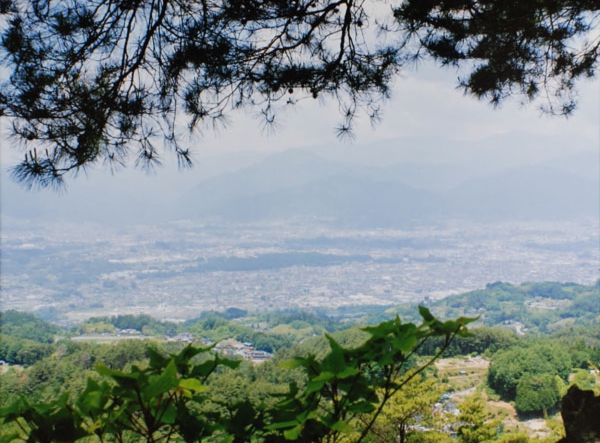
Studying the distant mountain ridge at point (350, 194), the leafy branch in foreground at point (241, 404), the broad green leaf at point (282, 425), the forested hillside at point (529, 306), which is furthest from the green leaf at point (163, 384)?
the distant mountain ridge at point (350, 194)

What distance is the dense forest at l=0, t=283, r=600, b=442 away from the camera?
537 mm

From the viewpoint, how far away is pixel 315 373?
57cm

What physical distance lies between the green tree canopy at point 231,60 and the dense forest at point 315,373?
79 cm

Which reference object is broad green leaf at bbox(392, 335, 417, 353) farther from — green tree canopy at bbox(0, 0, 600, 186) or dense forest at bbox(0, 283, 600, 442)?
green tree canopy at bbox(0, 0, 600, 186)

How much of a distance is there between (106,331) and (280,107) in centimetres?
4500

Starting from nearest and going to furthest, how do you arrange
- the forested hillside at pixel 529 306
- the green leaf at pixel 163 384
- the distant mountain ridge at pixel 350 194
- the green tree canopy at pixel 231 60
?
the green leaf at pixel 163 384
the green tree canopy at pixel 231 60
the forested hillside at pixel 529 306
the distant mountain ridge at pixel 350 194

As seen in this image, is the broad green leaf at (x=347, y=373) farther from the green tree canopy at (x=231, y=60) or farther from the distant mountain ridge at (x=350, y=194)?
the distant mountain ridge at (x=350, y=194)

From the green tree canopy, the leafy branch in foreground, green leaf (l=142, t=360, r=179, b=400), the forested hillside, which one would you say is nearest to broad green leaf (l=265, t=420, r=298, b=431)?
the leafy branch in foreground

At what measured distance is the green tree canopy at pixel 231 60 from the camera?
65.2 inches

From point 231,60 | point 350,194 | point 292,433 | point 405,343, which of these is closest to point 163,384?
point 292,433

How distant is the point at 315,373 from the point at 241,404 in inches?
4.1

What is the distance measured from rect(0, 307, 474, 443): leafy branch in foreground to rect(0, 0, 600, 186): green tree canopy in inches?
49.1

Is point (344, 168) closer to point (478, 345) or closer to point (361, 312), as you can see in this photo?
point (361, 312)

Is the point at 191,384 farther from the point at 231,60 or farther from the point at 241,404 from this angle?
the point at 231,60
